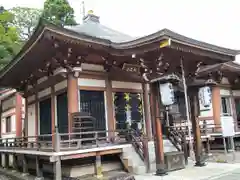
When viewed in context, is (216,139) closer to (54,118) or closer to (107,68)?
(107,68)

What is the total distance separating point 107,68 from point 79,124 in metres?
2.59

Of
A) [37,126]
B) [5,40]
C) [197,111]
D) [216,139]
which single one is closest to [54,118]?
[37,126]

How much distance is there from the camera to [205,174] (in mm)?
7352

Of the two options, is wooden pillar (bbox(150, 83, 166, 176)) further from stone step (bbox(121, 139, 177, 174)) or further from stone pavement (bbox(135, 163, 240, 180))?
stone step (bbox(121, 139, 177, 174))

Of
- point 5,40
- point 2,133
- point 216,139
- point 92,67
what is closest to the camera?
point 92,67

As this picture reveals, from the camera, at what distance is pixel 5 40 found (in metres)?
17.7

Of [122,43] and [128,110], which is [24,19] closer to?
[128,110]

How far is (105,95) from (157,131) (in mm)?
2716

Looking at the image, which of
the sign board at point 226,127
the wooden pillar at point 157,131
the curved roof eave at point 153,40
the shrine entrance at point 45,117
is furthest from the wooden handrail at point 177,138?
the shrine entrance at point 45,117

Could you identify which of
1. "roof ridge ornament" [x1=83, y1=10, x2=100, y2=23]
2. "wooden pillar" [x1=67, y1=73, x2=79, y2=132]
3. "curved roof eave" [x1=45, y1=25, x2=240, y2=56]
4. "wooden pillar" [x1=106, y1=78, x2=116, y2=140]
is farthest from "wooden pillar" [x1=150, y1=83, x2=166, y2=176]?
"roof ridge ornament" [x1=83, y1=10, x2=100, y2=23]

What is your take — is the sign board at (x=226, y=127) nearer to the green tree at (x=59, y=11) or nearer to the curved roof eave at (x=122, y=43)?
the curved roof eave at (x=122, y=43)

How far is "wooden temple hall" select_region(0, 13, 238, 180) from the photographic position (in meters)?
7.50

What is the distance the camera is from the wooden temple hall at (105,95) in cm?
750

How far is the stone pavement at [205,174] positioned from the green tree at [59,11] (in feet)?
95.3
